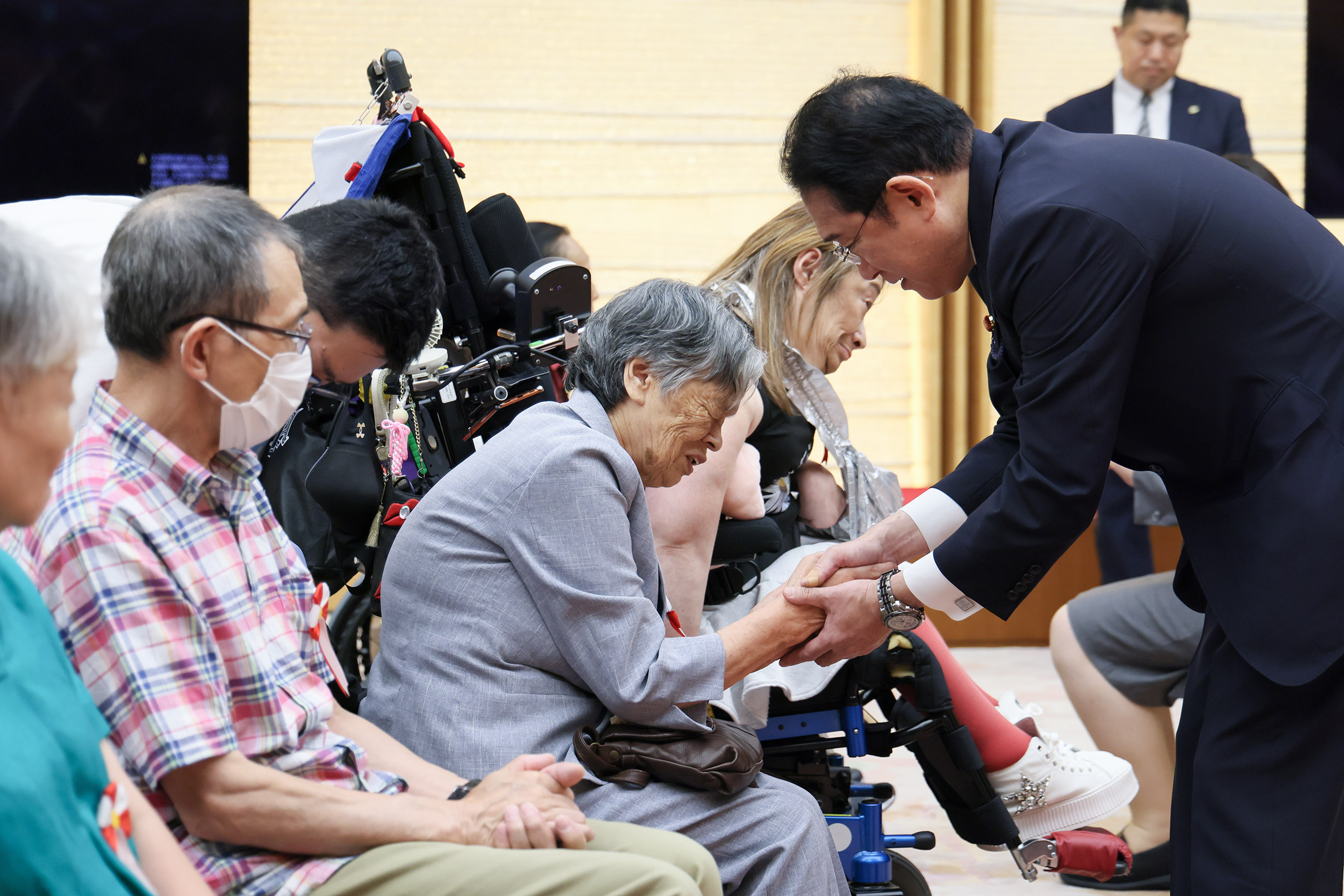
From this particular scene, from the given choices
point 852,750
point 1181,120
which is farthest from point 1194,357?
point 1181,120

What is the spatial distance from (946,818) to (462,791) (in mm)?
2043

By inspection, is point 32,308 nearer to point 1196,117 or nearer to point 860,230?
point 860,230

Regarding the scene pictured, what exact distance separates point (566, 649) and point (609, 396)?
0.40 metres

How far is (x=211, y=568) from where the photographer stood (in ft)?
4.39

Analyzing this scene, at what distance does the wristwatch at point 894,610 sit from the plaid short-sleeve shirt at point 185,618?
0.88 m

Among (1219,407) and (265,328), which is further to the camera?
(1219,407)

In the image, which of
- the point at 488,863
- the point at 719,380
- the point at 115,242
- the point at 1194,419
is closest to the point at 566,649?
the point at 488,863

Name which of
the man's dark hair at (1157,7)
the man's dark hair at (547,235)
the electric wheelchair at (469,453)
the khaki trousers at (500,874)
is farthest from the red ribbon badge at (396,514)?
the man's dark hair at (1157,7)

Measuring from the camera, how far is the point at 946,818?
10.8ft

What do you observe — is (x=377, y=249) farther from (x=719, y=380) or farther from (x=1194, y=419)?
(x=1194, y=419)

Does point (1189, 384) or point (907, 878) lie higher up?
point (1189, 384)

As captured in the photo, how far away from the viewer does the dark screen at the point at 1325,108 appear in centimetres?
576

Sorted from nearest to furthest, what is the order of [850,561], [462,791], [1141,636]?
1. [462,791]
2. [850,561]
3. [1141,636]

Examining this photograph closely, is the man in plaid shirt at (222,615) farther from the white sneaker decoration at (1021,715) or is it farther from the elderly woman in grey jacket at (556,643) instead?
the white sneaker decoration at (1021,715)
